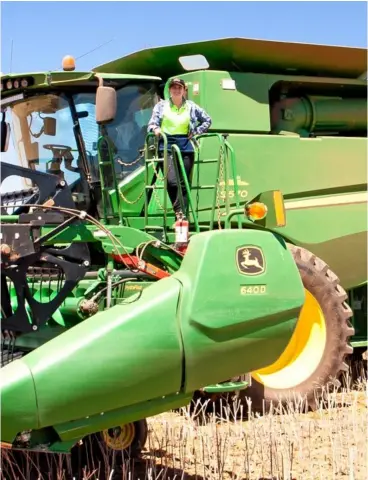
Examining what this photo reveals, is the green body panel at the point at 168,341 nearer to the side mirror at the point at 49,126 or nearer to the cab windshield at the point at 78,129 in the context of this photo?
the cab windshield at the point at 78,129

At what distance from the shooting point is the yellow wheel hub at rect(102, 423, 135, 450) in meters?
3.61

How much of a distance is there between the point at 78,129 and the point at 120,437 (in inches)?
104

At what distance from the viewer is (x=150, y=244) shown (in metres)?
4.31

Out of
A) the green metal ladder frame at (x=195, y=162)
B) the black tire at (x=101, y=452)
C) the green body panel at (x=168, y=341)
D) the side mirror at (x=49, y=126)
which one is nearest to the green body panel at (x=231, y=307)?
the green body panel at (x=168, y=341)

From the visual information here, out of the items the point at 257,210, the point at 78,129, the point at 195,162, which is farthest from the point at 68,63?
the point at 257,210

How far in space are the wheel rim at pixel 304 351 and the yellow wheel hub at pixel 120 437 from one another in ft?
6.24

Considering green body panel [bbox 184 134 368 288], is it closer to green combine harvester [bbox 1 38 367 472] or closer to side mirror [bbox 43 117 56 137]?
green combine harvester [bbox 1 38 367 472]

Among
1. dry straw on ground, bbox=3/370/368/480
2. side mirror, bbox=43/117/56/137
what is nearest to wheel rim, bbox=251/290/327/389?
dry straw on ground, bbox=3/370/368/480

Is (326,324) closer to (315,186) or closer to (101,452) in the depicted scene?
(315,186)

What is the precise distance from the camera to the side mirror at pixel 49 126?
5.53 meters

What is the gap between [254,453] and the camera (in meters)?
3.80

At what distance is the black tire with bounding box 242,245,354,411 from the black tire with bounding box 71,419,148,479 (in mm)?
1808

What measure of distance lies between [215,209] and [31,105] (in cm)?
169

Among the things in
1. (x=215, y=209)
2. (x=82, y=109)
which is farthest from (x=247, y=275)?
(x=82, y=109)
